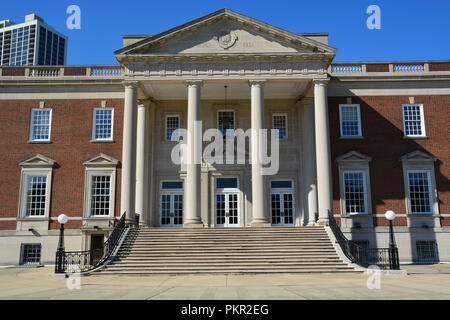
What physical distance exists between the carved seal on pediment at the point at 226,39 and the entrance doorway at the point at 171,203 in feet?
31.8

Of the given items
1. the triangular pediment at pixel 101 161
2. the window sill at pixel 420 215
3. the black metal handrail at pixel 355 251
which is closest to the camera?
the black metal handrail at pixel 355 251

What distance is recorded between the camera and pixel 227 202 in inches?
1251

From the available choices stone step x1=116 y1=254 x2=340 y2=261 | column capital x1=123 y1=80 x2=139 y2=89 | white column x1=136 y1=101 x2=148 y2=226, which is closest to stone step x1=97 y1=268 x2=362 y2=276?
stone step x1=116 y1=254 x2=340 y2=261

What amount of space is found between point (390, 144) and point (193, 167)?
43.4ft

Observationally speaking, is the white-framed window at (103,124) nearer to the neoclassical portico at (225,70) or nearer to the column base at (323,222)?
the neoclassical portico at (225,70)

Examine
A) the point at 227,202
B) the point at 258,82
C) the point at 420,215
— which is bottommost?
the point at 420,215

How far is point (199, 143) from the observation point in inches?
1086

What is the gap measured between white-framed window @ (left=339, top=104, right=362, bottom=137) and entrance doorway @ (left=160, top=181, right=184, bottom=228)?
456 inches

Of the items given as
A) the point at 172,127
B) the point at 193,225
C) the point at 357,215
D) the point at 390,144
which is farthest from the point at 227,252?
the point at 390,144

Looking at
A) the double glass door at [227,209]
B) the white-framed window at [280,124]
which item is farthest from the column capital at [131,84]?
the white-framed window at [280,124]

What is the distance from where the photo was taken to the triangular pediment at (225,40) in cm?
2847

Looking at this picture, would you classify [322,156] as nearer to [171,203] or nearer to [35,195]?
A: [171,203]

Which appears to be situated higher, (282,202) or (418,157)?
(418,157)
